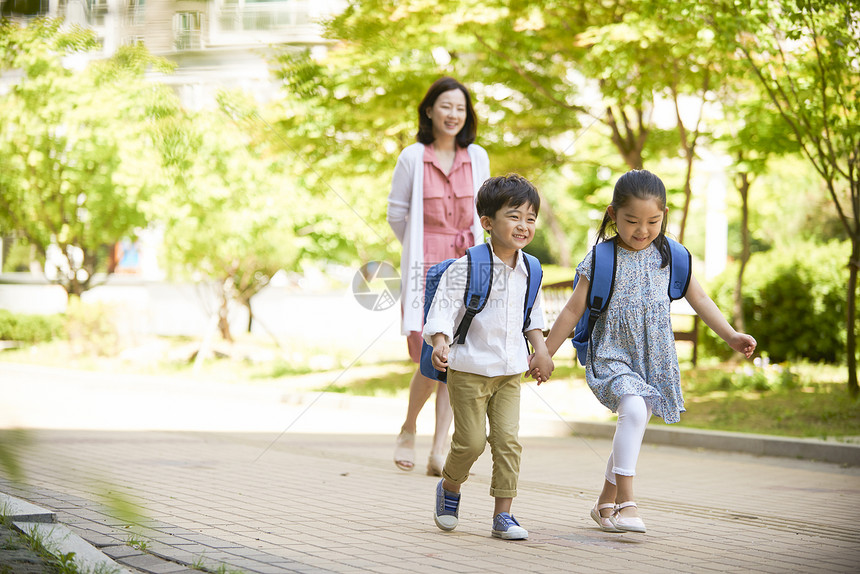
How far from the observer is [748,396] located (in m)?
9.47

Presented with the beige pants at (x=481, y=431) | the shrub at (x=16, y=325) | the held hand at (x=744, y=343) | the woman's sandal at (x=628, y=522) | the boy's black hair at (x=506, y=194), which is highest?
the boy's black hair at (x=506, y=194)

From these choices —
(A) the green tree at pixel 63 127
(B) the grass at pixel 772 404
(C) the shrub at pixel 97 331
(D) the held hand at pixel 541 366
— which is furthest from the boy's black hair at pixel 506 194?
(C) the shrub at pixel 97 331

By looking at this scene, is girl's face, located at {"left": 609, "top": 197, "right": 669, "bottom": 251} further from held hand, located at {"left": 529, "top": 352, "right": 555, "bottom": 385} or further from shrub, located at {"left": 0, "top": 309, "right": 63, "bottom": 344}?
shrub, located at {"left": 0, "top": 309, "right": 63, "bottom": 344}

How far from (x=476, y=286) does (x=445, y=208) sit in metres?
1.64

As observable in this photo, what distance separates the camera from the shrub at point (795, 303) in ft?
41.6

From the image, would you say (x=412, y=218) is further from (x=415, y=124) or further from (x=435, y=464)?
(x=415, y=124)

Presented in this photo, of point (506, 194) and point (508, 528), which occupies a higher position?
point (506, 194)

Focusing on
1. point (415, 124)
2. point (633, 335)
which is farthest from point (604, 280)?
point (415, 124)

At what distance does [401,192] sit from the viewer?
5.29 meters

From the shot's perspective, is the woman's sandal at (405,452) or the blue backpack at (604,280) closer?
the blue backpack at (604,280)

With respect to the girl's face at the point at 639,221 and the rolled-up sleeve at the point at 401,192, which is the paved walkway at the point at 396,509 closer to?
the girl's face at the point at 639,221

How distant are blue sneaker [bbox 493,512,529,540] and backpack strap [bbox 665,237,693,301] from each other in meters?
1.09

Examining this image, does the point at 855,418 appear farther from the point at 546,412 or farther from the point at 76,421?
the point at 76,421

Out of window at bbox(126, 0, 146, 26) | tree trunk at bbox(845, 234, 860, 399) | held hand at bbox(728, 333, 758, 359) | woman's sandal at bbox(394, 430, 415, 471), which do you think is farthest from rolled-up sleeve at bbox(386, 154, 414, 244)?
tree trunk at bbox(845, 234, 860, 399)
